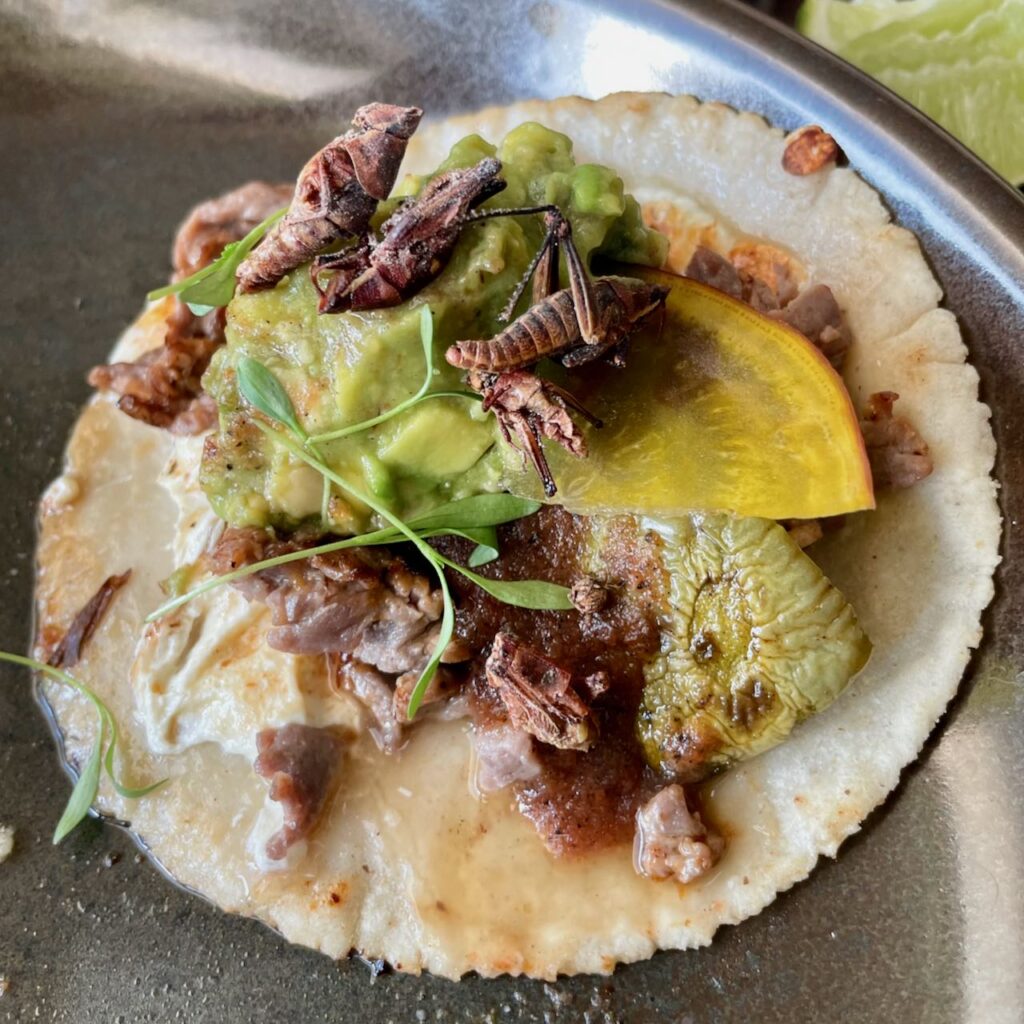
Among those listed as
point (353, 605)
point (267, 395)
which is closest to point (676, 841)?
point (353, 605)

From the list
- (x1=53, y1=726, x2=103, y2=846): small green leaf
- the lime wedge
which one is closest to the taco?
(x1=53, y1=726, x2=103, y2=846): small green leaf

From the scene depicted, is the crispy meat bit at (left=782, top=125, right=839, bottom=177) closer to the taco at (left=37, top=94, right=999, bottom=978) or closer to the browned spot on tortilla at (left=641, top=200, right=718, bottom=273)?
the taco at (left=37, top=94, right=999, bottom=978)

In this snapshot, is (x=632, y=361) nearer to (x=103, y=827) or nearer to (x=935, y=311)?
(x=935, y=311)

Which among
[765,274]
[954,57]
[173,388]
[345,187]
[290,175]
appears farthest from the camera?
[290,175]

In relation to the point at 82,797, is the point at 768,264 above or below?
above

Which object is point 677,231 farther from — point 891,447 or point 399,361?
point 399,361

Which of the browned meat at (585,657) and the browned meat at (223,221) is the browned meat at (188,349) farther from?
the browned meat at (585,657)
